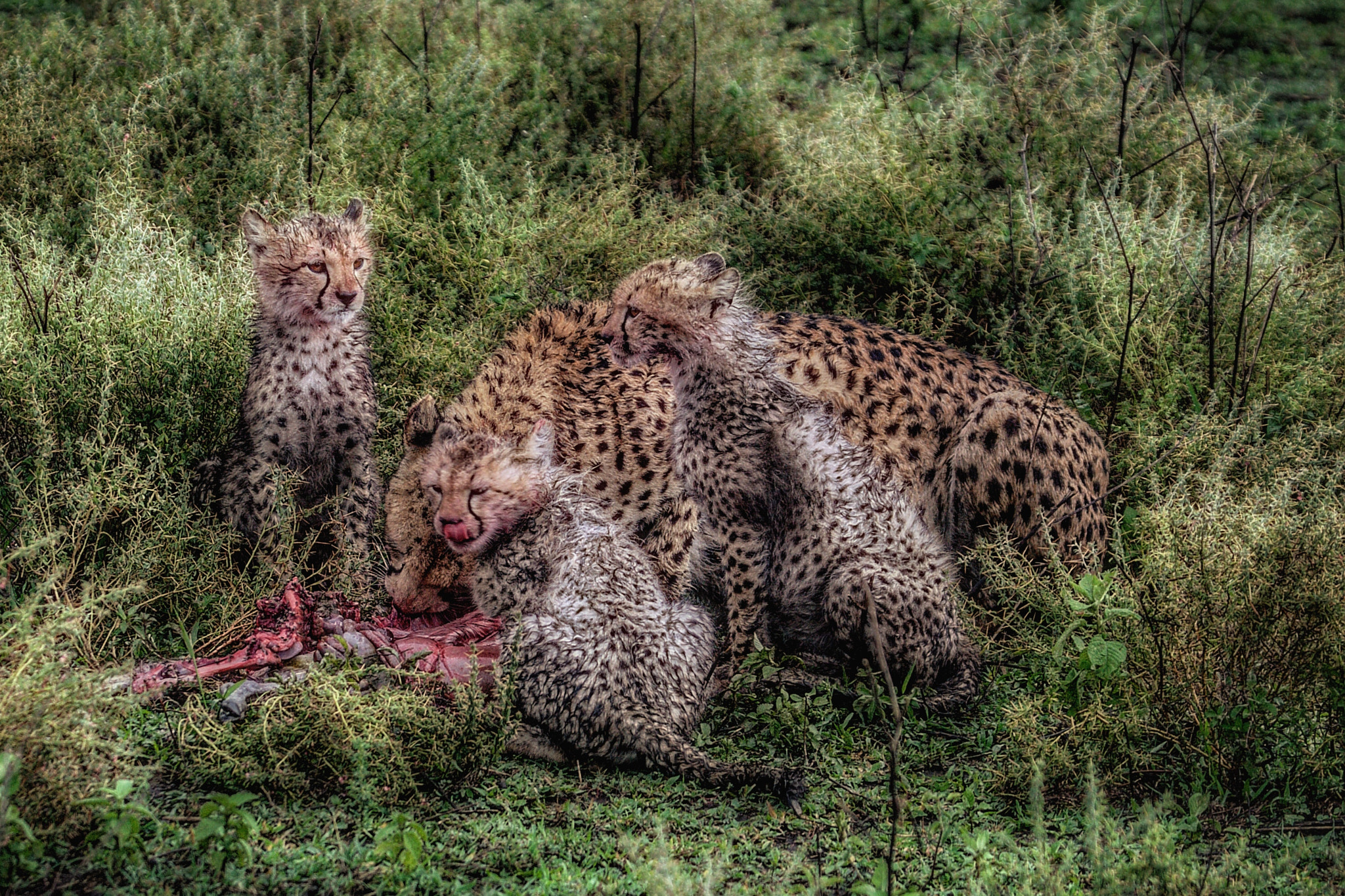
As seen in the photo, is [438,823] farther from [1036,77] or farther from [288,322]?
[1036,77]

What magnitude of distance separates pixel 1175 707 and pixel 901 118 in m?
4.25

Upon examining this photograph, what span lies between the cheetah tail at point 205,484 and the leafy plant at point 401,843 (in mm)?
2139

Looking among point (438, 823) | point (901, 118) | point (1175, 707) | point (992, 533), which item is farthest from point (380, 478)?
point (901, 118)

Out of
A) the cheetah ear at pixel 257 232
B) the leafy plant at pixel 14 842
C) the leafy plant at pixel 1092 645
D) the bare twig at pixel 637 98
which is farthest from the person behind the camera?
the bare twig at pixel 637 98

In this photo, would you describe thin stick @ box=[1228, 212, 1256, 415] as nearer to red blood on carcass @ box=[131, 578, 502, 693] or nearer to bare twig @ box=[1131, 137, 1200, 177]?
bare twig @ box=[1131, 137, 1200, 177]

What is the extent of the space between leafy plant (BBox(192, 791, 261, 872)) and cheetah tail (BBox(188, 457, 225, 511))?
1.95 metres

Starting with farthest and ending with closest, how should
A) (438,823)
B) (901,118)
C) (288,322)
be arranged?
(901,118), (288,322), (438,823)

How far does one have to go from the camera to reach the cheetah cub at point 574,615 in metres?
3.87

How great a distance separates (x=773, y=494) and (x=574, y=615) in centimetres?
121

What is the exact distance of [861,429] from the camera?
4.99m

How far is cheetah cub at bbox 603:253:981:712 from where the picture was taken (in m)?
4.55

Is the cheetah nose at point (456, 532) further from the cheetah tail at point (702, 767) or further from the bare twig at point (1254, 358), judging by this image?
the bare twig at point (1254, 358)

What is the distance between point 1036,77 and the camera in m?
7.47

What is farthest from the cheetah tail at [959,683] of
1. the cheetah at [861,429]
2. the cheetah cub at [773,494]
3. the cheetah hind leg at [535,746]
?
the cheetah hind leg at [535,746]
